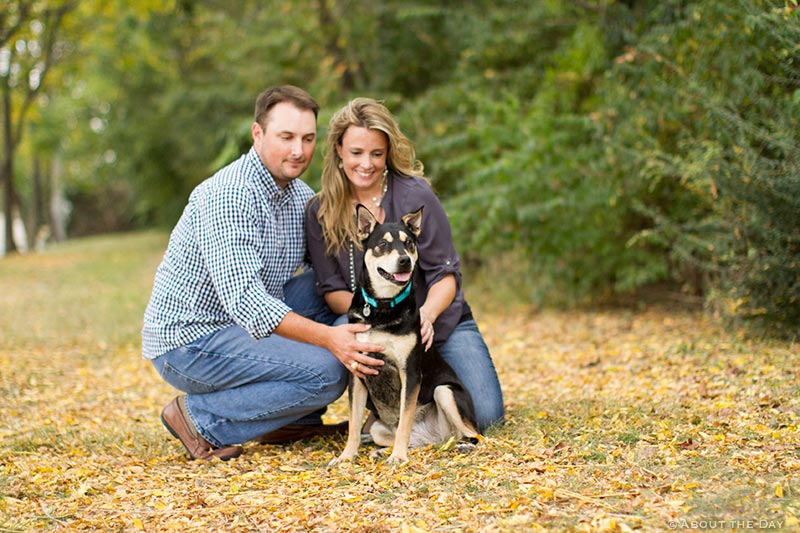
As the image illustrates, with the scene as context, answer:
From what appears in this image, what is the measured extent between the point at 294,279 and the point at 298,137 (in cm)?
93

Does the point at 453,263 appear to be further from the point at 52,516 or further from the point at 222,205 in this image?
the point at 52,516

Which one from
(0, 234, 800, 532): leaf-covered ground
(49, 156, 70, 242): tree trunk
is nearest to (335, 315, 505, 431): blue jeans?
(0, 234, 800, 532): leaf-covered ground

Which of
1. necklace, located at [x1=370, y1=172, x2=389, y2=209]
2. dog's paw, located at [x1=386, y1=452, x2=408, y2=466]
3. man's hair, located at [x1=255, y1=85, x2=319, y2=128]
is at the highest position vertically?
man's hair, located at [x1=255, y1=85, x2=319, y2=128]

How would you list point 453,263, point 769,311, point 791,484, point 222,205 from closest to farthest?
point 791,484 → point 222,205 → point 453,263 → point 769,311

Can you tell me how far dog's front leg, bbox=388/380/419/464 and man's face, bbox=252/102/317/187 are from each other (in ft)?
4.64

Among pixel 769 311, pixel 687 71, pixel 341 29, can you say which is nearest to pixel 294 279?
pixel 769 311

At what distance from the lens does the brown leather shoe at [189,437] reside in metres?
4.52

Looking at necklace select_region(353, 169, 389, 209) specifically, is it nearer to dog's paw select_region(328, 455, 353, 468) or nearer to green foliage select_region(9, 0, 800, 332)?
dog's paw select_region(328, 455, 353, 468)

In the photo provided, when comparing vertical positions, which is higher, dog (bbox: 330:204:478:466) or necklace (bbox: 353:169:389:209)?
necklace (bbox: 353:169:389:209)

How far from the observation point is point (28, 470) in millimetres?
4191

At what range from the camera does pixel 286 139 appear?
4.55 meters

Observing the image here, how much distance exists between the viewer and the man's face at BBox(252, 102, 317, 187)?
4.52 meters

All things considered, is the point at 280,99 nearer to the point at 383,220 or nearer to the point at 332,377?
the point at 383,220

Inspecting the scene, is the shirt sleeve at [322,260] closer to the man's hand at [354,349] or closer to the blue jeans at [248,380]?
the blue jeans at [248,380]
